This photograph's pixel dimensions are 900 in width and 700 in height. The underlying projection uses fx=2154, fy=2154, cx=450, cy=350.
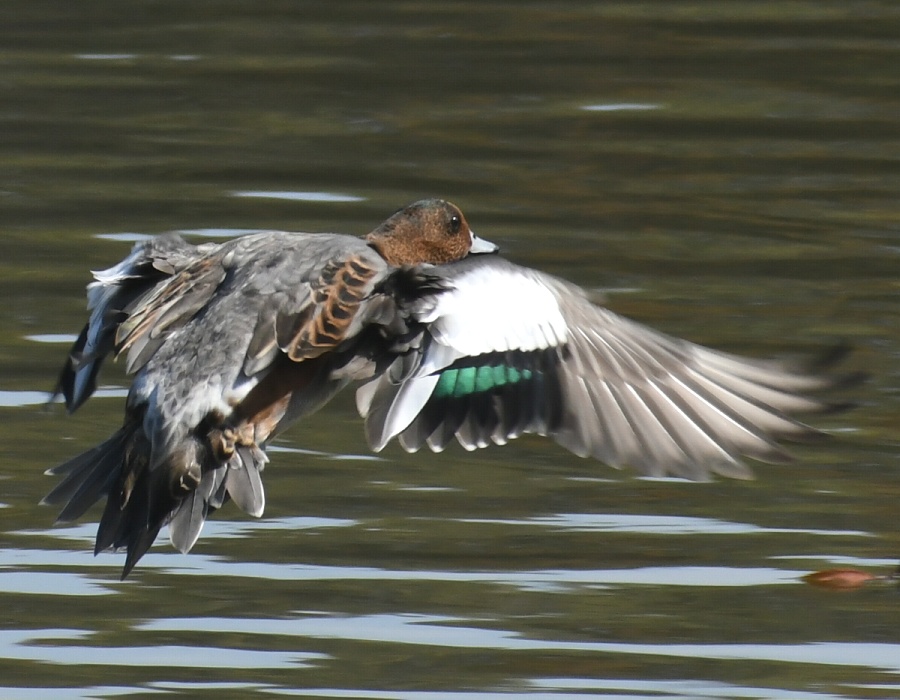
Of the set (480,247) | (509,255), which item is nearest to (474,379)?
(480,247)

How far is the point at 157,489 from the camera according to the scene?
233 inches

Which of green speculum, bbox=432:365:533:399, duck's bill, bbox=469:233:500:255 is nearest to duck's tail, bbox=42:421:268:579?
green speculum, bbox=432:365:533:399

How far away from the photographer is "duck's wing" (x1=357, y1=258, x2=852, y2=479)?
5.91 metres

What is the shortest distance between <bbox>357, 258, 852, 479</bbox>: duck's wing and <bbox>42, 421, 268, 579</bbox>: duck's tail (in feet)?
1.26

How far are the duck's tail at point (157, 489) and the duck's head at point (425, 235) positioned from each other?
1137 mm

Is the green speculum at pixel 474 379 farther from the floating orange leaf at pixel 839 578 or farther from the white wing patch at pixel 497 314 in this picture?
the floating orange leaf at pixel 839 578

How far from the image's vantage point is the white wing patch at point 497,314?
231 inches

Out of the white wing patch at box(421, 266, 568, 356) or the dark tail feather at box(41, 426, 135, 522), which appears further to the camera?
the dark tail feather at box(41, 426, 135, 522)

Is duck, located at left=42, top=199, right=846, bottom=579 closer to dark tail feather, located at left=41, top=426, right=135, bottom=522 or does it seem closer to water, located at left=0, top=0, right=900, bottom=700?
dark tail feather, located at left=41, top=426, right=135, bottom=522

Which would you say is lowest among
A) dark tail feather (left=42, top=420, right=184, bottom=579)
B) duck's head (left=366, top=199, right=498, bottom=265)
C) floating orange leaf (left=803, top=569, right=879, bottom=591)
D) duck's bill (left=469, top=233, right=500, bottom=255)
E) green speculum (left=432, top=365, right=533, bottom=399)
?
floating orange leaf (left=803, top=569, right=879, bottom=591)

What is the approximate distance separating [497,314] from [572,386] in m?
0.40

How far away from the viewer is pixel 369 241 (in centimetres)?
686

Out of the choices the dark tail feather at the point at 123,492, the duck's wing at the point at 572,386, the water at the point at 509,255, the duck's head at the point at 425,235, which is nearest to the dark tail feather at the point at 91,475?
the dark tail feather at the point at 123,492

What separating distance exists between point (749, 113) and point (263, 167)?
2.90m
